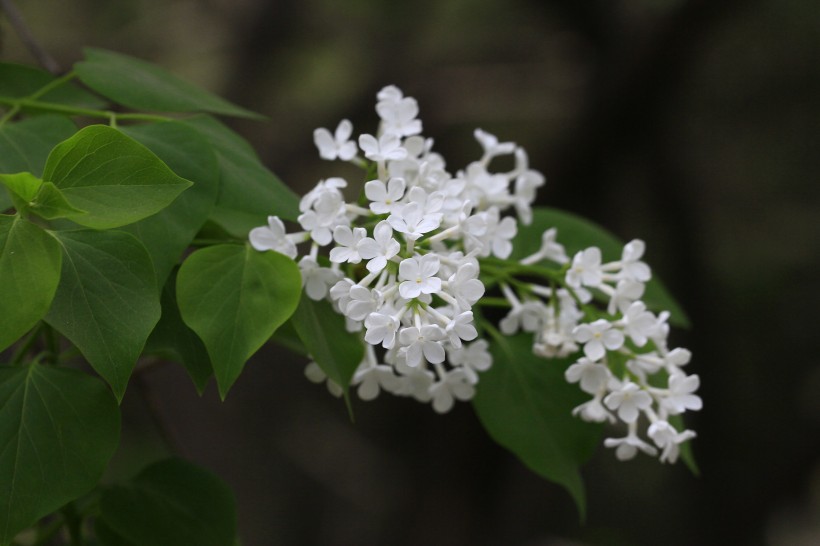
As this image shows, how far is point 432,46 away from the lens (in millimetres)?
3188

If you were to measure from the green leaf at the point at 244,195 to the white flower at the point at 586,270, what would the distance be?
32cm

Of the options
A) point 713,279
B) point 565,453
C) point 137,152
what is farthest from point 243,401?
point 137,152

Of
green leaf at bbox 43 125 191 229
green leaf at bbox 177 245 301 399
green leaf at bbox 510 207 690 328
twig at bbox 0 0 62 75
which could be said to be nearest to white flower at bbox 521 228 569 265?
green leaf at bbox 510 207 690 328

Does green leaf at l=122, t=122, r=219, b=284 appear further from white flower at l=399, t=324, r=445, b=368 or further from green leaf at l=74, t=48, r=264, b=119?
white flower at l=399, t=324, r=445, b=368

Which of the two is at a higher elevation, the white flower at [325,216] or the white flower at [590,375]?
the white flower at [325,216]

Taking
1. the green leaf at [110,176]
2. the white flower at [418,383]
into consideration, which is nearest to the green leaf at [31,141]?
the green leaf at [110,176]

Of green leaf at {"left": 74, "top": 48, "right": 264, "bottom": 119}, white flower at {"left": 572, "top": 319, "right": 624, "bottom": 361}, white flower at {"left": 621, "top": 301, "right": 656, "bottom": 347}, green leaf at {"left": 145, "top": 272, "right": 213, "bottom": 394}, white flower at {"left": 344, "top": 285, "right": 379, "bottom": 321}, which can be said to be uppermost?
green leaf at {"left": 74, "top": 48, "right": 264, "bottom": 119}

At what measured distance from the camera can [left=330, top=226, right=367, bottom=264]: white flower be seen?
79cm

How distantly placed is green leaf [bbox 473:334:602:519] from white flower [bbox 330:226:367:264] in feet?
1.11

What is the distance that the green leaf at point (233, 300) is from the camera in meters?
0.74

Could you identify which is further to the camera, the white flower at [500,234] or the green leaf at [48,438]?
the white flower at [500,234]

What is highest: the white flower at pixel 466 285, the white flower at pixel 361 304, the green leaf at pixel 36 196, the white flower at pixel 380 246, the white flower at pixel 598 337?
the green leaf at pixel 36 196

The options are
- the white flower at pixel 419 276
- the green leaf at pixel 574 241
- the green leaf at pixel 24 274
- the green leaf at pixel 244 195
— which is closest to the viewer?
the green leaf at pixel 24 274

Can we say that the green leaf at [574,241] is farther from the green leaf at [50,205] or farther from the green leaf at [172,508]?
the green leaf at [50,205]
